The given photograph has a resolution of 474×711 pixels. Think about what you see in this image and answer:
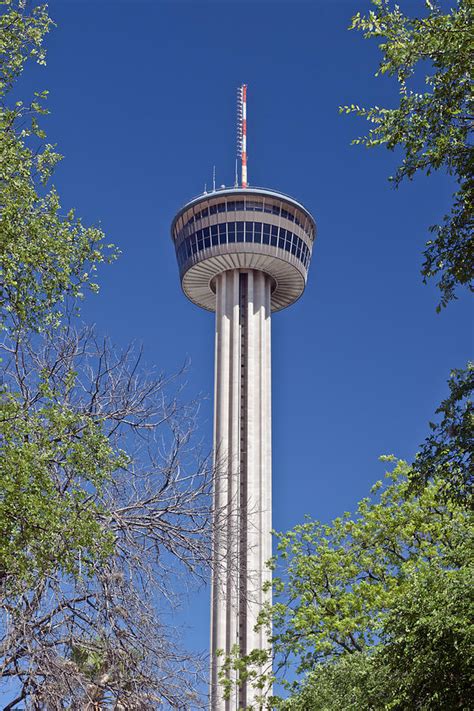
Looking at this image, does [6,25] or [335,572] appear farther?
[335,572]

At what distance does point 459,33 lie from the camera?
11.1m

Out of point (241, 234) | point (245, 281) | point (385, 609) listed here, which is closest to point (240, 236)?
point (241, 234)

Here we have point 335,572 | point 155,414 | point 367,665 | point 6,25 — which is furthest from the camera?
point 335,572

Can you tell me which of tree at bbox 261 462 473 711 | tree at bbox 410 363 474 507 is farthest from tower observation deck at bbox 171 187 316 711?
tree at bbox 410 363 474 507

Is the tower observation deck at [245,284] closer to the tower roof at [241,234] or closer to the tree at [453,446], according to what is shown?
the tower roof at [241,234]

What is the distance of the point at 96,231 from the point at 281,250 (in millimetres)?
64091

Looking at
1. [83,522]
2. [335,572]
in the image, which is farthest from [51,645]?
[335,572]

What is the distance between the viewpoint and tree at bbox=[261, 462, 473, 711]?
14258 millimetres

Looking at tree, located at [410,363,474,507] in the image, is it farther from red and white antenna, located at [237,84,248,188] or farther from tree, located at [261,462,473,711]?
red and white antenna, located at [237,84,248,188]

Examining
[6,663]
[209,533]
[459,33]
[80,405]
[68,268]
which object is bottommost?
[6,663]

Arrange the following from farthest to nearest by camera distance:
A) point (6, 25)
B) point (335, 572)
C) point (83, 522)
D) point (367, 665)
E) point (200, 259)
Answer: point (200, 259) → point (335, 572) → point (367, 665) → point (6, 25) → point (83, 522)

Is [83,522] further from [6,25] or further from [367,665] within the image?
[367,665]

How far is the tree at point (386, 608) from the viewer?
46.8 feet

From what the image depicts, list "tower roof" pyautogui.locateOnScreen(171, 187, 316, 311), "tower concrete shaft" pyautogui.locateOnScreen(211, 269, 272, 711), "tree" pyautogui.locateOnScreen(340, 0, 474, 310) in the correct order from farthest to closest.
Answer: "tower roof" pyautogui.locateOnScreen(171, 187, 316, 311) → "tower concrete shaft" pyautogui.locateOnScreen(211, 269, 272, 711) → "tree" pyautogui.locateOnScreen(340, 0, 474, 310)
